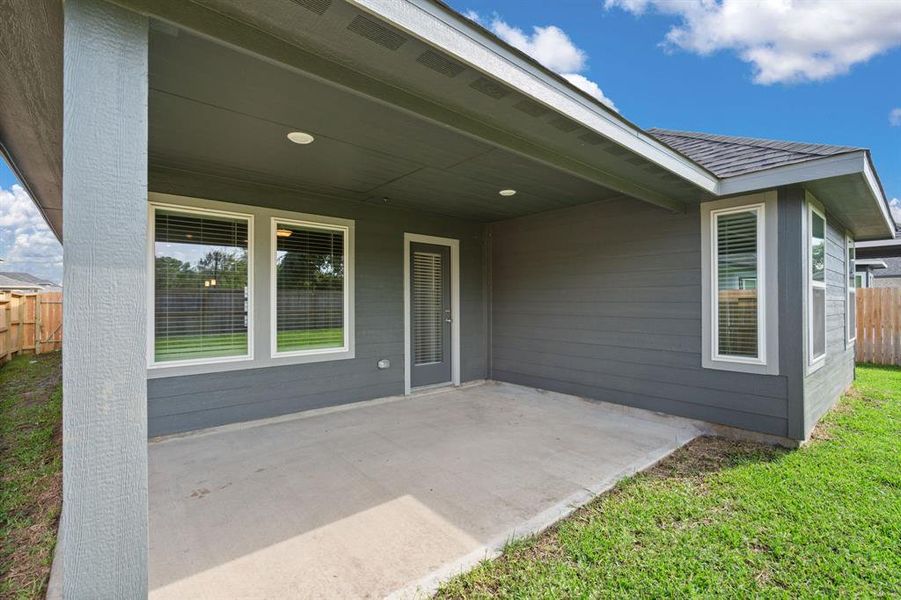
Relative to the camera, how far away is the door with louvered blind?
5785 millimetres

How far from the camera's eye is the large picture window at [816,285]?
3902 millimetres

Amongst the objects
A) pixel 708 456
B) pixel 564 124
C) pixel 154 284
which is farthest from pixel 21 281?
pixel 708 456

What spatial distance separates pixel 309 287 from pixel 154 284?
4.79 ft

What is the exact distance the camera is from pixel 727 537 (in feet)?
7.53

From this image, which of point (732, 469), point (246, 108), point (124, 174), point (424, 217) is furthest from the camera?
point (424, 217)

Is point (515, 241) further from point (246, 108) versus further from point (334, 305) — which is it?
point (246, 108)

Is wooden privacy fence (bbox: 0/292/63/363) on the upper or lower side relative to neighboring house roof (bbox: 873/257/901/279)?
lower

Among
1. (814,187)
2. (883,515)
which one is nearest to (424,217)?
(814,187)

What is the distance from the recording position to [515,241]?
243 inches

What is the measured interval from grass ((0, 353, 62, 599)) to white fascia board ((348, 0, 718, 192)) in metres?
2.91

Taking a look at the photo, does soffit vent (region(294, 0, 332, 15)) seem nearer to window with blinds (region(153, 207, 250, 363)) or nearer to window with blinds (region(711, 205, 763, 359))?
window with blinds (region(153, 207, 250, 363))

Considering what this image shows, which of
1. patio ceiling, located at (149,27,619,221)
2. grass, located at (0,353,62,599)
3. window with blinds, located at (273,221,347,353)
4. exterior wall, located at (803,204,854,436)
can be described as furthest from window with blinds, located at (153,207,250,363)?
exterior wall, located at (803,204,854,436)

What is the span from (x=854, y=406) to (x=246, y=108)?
6956mm

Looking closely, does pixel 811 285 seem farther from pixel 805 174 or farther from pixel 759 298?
pixel 805 174
